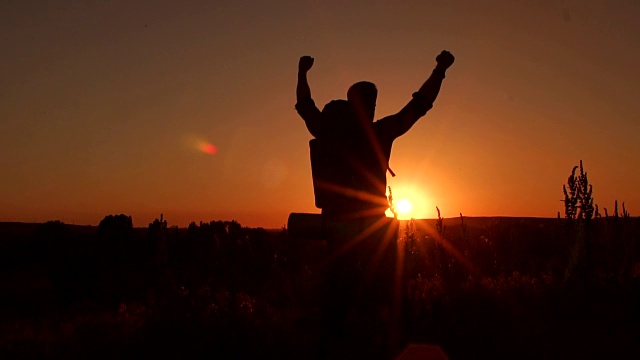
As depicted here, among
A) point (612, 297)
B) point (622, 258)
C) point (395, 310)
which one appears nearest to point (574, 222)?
point (622, 258)

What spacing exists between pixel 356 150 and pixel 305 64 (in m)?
1.17

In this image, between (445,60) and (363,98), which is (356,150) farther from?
(445,60)

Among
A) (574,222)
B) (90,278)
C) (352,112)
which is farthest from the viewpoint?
(90,278)

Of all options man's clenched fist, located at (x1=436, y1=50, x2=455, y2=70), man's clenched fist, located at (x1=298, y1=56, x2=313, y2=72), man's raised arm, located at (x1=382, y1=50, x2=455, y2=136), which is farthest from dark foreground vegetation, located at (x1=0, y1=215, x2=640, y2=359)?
man's clenched fist, located at (x1=298, y1=56, x2=313, y2=72)

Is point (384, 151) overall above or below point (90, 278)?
above

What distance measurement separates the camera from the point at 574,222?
941 cm

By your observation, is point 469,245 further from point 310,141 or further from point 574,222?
point 310,141

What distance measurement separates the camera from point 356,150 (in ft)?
16.8

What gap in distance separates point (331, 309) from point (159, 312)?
2.47 meters

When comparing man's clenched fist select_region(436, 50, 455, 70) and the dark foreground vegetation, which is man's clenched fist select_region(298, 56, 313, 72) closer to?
man's clenched fist select_region(436, 50, 455, 70)

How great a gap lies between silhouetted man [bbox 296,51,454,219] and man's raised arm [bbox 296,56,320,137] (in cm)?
24

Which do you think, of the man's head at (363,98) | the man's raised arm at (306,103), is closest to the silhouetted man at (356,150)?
the man's head at (363,98)

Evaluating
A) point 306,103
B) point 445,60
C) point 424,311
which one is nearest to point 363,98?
point 306,103

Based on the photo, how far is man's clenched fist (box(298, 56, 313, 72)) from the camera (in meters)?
5.68
